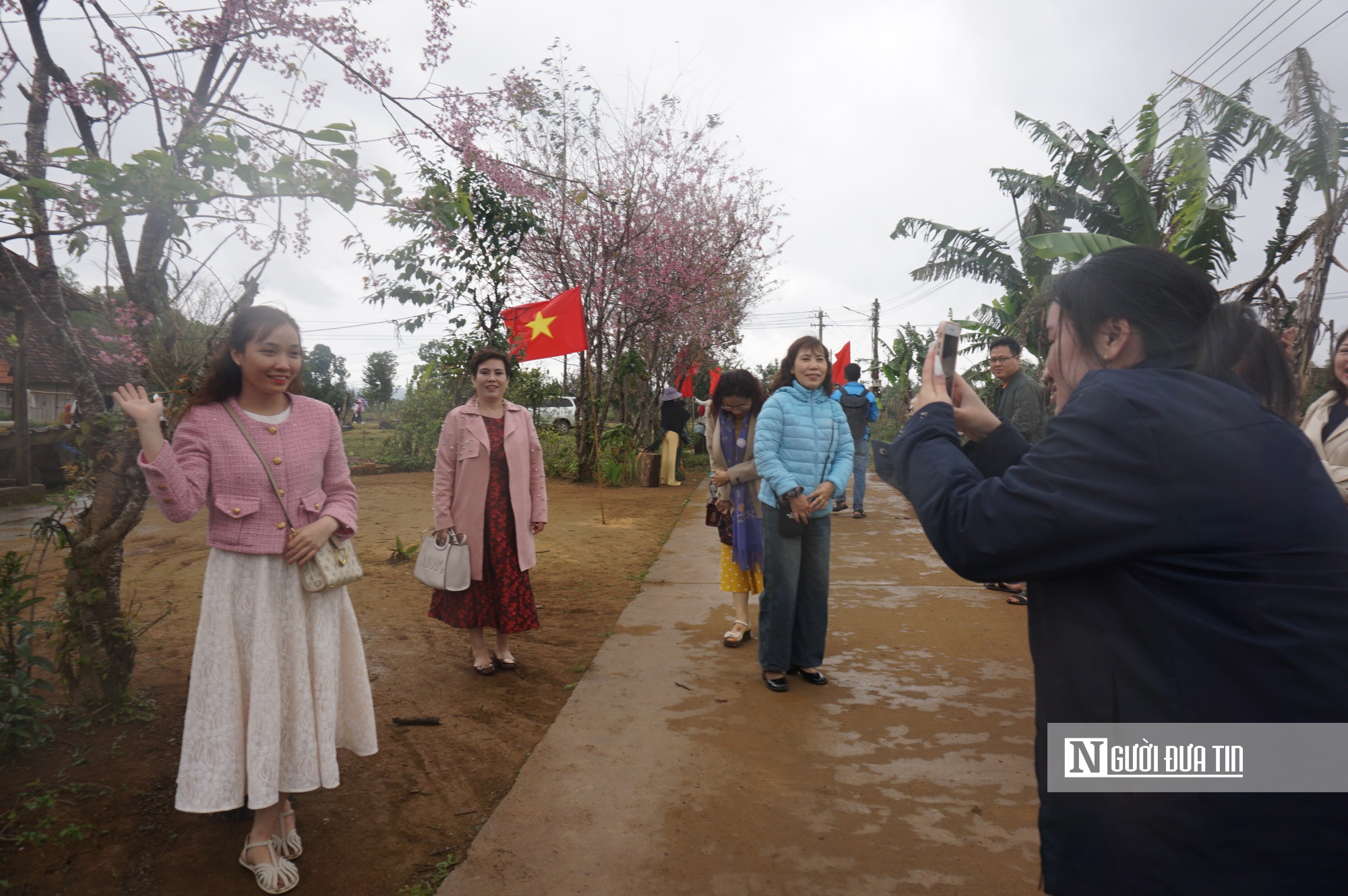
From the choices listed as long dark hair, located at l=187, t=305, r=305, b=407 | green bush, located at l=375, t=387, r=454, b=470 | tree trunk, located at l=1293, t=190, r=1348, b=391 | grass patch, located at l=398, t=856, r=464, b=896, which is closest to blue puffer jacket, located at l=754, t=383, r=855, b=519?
grass patch, located at l=398, t=856, r=464, b=896

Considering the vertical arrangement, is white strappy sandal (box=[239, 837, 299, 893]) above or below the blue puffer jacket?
below

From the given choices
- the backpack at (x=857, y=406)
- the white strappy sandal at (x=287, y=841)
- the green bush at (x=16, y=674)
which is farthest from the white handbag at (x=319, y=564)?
the backpack at (x=857, y=406)

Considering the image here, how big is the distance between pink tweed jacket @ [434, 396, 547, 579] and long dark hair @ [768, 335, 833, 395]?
1430 mm

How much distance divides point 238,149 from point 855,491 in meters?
8.58

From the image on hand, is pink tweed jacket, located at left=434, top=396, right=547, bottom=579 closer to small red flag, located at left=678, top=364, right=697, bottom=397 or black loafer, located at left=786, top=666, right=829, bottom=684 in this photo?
black loafer, located at left=786, top=666, right=829, bottom=684

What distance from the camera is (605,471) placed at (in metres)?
14.0

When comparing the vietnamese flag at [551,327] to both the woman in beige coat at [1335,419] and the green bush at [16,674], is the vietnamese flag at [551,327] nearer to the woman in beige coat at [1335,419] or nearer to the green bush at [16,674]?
the green bush at [16,674]

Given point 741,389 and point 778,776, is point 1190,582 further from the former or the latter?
point 741,389

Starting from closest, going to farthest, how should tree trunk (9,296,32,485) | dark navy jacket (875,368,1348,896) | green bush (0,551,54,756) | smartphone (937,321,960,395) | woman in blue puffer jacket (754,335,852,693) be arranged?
dark navy jacket (875,368,1348,896), smartphone (937,321,960,395), green bush (0,551,54,756), woman in blue puffer jacket (754,335,852,693), tree trunk (9,296,32,485)

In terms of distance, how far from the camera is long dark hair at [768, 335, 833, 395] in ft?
14.3

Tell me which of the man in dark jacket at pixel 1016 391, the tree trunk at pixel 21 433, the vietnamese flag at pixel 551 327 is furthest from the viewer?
the tree trunk at pixel 21 433

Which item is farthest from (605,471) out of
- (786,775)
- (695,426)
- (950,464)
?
(950,464)

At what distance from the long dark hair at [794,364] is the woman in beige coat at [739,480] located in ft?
0.90

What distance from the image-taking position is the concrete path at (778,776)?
2.49 meters
